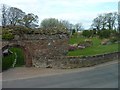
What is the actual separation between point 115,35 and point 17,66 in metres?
26.1

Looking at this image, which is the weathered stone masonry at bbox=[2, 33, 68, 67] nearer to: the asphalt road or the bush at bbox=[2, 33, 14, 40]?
the bush at bbox=[2, 33, 14, 40]

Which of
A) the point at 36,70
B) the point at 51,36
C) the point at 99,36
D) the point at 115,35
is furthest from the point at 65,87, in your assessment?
the point at 99,36

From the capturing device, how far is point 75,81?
18.3 m

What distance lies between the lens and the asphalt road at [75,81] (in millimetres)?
16945

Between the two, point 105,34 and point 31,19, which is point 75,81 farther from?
point 31,19

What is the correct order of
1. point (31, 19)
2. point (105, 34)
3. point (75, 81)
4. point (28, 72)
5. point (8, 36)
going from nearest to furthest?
point (75, 81), point (28, 72), point (8, 36), point (105, 34), point (31, 19)

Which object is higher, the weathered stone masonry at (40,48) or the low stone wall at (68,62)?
the weathered stone masonry at (40,48)

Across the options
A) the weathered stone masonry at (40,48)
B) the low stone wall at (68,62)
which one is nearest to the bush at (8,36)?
the weathered stone masonry at (40,48)

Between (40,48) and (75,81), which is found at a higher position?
(40,48)

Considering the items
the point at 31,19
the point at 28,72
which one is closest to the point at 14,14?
the point at 31,19

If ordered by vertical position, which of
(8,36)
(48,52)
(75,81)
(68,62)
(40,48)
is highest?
(8,36)

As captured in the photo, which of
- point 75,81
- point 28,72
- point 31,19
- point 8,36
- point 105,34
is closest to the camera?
point 75,81

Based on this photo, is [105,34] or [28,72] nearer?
[28,72]

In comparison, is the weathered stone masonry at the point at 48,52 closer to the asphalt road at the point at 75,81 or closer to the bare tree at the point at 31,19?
the asphalt road at the point at 75,81
